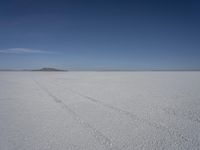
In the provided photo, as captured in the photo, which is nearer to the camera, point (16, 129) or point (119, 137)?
point (119, 137)

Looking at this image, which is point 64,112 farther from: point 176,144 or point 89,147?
point 176,144

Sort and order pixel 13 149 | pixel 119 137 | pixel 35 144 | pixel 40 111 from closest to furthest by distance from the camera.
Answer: pixel 13 149
pixel 35 144
pixel 119 137
pixel 40 111

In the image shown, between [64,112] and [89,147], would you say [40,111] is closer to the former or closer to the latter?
[64,112]

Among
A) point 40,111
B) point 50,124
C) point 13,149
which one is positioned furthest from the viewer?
point 40,111

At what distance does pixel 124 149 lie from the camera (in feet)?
8.68

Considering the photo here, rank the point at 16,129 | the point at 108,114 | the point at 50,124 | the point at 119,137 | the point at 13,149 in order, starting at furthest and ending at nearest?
the point at 108,114 < the point at 50,124 < the point at 16,129 < the point at 119,137 < the point at 13,149

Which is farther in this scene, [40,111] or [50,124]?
Result: [40,111]

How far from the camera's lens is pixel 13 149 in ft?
8.66

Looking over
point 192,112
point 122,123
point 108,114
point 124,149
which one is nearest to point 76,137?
point 124,149

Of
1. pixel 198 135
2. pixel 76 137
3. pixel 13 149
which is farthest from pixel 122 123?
pixel 13 149

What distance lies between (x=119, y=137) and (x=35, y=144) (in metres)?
1.44

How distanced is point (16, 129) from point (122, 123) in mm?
2249

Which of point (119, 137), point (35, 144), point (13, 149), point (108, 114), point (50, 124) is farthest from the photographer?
point (108, 114)

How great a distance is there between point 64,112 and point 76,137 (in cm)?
180
